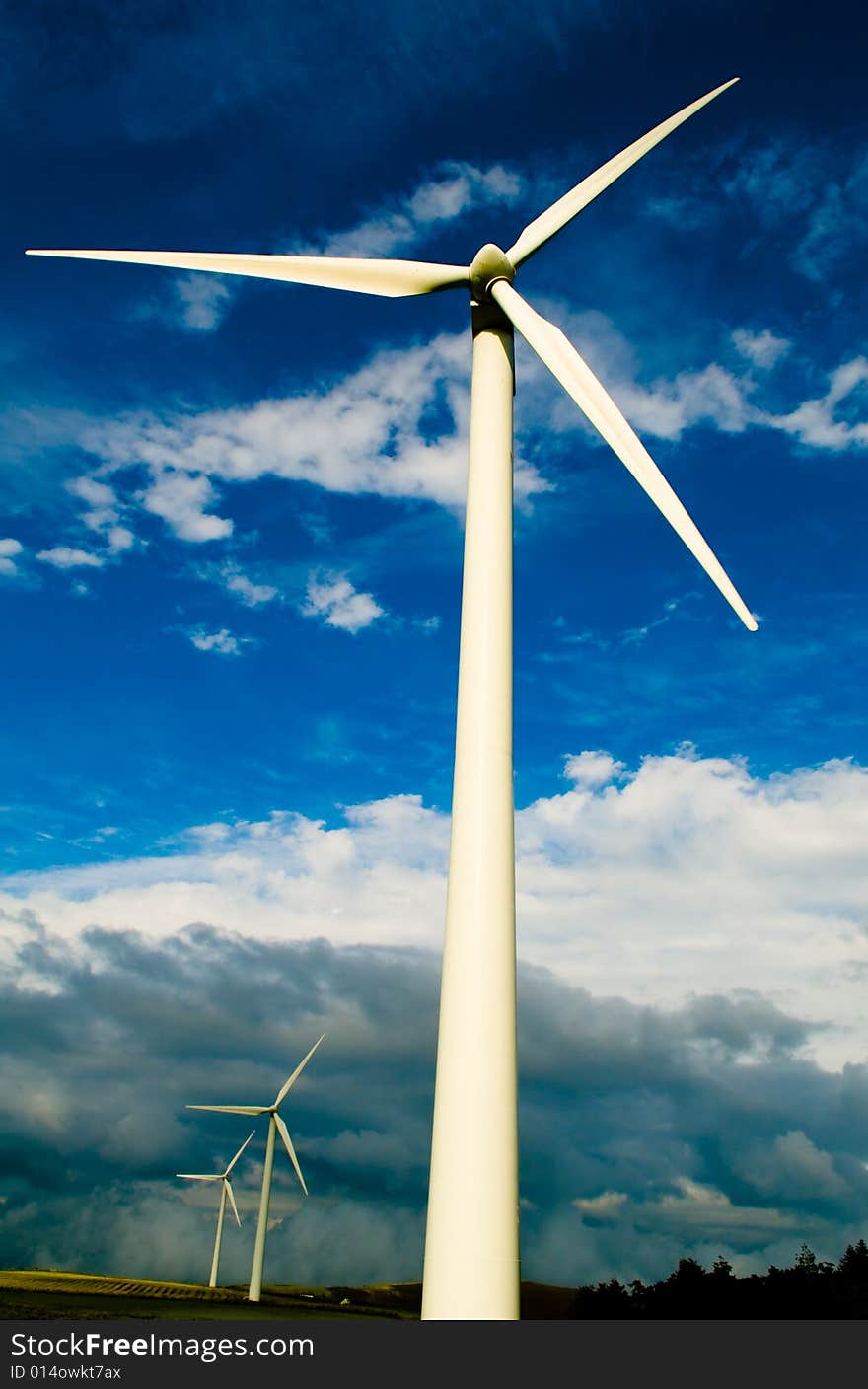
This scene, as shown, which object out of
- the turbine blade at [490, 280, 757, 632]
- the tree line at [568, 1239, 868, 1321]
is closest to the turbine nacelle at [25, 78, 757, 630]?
the turbine blade at [490, 280, 757, 632]

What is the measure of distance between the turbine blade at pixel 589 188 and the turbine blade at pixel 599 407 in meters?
4.11

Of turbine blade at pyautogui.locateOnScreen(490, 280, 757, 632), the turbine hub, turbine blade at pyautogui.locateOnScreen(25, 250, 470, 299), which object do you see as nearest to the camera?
turbine blade at pyautogui.locateOnScreen(490, 280, 757, 632)

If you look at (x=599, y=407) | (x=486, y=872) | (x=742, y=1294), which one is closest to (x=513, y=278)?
(x=599, y=407)

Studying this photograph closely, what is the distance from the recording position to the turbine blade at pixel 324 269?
26031mm

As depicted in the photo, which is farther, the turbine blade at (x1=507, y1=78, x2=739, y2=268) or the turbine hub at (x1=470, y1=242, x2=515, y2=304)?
the turbine blade at (x1=507, y1=78, x2=739, y2=268)

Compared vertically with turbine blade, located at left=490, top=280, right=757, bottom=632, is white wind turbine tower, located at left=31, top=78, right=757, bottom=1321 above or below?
below

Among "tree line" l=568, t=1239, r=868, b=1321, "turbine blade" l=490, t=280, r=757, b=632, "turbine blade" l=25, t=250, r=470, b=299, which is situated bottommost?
"tree line" l=568, t=1239, r=868, b=1321

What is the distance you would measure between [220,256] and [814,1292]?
13089 centimetres

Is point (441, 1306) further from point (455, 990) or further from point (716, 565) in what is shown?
point (716, 565)

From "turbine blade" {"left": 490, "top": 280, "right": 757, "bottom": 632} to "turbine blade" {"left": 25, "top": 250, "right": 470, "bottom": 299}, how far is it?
2.95 meters

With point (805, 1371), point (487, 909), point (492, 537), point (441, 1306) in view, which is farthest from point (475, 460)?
point (805, 1371)

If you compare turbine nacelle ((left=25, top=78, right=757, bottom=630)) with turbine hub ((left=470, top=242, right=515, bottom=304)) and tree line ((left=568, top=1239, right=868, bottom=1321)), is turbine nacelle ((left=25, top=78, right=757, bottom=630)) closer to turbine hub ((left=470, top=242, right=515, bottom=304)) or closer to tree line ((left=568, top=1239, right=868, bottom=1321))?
turbine hub ((left=470, top=242, right=515, bottom=304))

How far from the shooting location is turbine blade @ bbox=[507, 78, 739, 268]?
27297 mm

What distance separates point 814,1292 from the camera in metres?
114
